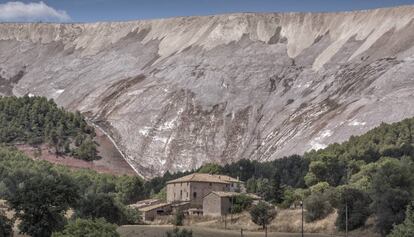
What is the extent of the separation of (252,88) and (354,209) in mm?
87748

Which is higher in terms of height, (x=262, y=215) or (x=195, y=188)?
(x=195, y=188)

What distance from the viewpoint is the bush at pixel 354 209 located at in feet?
275

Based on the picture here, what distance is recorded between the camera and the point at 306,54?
580 ft

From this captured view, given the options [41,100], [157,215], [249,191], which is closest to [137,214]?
[157,215]

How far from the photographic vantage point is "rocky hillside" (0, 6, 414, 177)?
146750 mm

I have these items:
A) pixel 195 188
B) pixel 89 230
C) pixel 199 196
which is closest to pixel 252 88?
pixel 195 188

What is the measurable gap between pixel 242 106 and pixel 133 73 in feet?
108

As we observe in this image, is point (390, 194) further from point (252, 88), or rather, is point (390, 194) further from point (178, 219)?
point (252, 88)

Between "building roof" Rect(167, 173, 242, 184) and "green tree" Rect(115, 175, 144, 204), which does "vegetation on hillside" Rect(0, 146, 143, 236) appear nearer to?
"green tree" Rect(115, 175, 144, 204)

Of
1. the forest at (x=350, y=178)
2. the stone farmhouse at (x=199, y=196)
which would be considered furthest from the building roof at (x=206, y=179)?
the forest at (x=350, y=178)

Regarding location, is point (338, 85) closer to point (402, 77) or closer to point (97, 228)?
point (402, 77)

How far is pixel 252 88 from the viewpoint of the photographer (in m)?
171

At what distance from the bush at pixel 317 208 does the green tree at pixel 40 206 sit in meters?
27.3

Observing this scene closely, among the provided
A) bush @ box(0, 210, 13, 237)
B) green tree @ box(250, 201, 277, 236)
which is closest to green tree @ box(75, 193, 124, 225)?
green tree @ box(250, 201, 277, 236)
